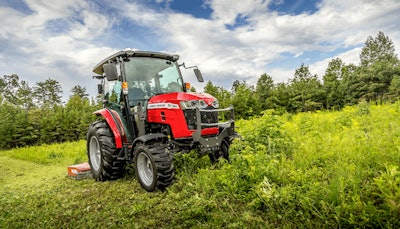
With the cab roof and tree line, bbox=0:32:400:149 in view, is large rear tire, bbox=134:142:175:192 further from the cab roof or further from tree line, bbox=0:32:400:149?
tree line, bbox=0:32:400:149

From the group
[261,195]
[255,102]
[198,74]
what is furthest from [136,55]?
[255,102]

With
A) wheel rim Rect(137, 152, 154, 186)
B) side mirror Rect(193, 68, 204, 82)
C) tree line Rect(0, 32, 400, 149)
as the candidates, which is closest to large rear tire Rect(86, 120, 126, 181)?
wheel rim Rect(137, 152, 154, 186)

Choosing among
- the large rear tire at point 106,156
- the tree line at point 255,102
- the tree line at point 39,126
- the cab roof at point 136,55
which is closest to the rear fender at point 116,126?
the large rear tire at point 106,156

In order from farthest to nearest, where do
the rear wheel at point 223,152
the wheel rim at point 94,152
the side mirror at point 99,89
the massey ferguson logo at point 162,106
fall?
the side mirror at point 99,89 < the wheel rim at point 94,152 < the rear wheel at point 223,152 < the massey ferguson logo at point 162,106

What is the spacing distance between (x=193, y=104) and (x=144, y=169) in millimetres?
1413

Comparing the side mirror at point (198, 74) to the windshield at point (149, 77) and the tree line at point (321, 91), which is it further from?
the tree line at point (321, 91)

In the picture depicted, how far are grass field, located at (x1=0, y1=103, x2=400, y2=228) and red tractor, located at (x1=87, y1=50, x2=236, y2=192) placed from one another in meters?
0.42

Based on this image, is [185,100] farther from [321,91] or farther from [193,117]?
[321,91]

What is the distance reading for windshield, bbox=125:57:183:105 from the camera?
5.24 metres

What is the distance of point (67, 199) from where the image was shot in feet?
14.7

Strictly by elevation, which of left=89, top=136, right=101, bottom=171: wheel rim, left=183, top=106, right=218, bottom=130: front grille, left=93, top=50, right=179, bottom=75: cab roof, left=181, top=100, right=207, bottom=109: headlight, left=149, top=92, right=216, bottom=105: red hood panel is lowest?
left=89, top=136, right=101, bottom=171: wheel rim

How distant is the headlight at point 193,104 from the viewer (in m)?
4.49

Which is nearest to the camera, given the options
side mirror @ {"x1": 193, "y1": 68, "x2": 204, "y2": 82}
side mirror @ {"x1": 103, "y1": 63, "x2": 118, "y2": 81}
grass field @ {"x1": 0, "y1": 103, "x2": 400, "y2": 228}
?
grass field @ {"x1": 0, "y1": 103, "x2": 400, "y2": 228}

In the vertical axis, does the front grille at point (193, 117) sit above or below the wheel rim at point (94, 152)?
above
